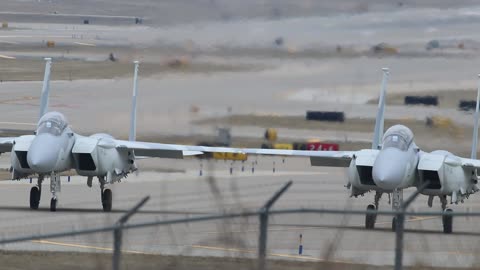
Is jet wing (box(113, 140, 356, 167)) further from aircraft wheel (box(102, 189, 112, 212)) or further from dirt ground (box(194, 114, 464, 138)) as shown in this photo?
dirt ground (box(194, 114, 464, 138))

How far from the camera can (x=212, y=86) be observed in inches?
1917

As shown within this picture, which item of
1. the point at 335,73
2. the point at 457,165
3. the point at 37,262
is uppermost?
the point at 335,73

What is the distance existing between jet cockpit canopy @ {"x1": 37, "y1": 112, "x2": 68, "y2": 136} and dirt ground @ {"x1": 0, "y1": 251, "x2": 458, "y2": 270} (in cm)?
1093

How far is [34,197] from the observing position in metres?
38.2

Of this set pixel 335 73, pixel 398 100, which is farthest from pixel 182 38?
pixel 398 100

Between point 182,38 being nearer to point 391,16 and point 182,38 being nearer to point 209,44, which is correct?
point 209,44

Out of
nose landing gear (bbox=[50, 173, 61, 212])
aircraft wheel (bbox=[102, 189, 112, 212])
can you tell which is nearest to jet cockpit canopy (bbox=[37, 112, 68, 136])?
nose landing gear (bbox=[50, 173, 61, 212])

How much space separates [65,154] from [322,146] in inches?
726

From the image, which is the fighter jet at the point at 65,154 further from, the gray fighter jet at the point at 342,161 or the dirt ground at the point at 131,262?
the dirt ground at the point at 131,262

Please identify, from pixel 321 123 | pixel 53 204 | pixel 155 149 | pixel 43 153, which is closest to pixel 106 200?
pixel 53 204

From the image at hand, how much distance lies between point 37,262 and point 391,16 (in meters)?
29.0

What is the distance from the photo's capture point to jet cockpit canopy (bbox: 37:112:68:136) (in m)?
38.5

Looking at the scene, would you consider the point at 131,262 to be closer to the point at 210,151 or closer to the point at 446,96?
the point at 210,151

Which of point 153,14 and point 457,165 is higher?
point 153,14
